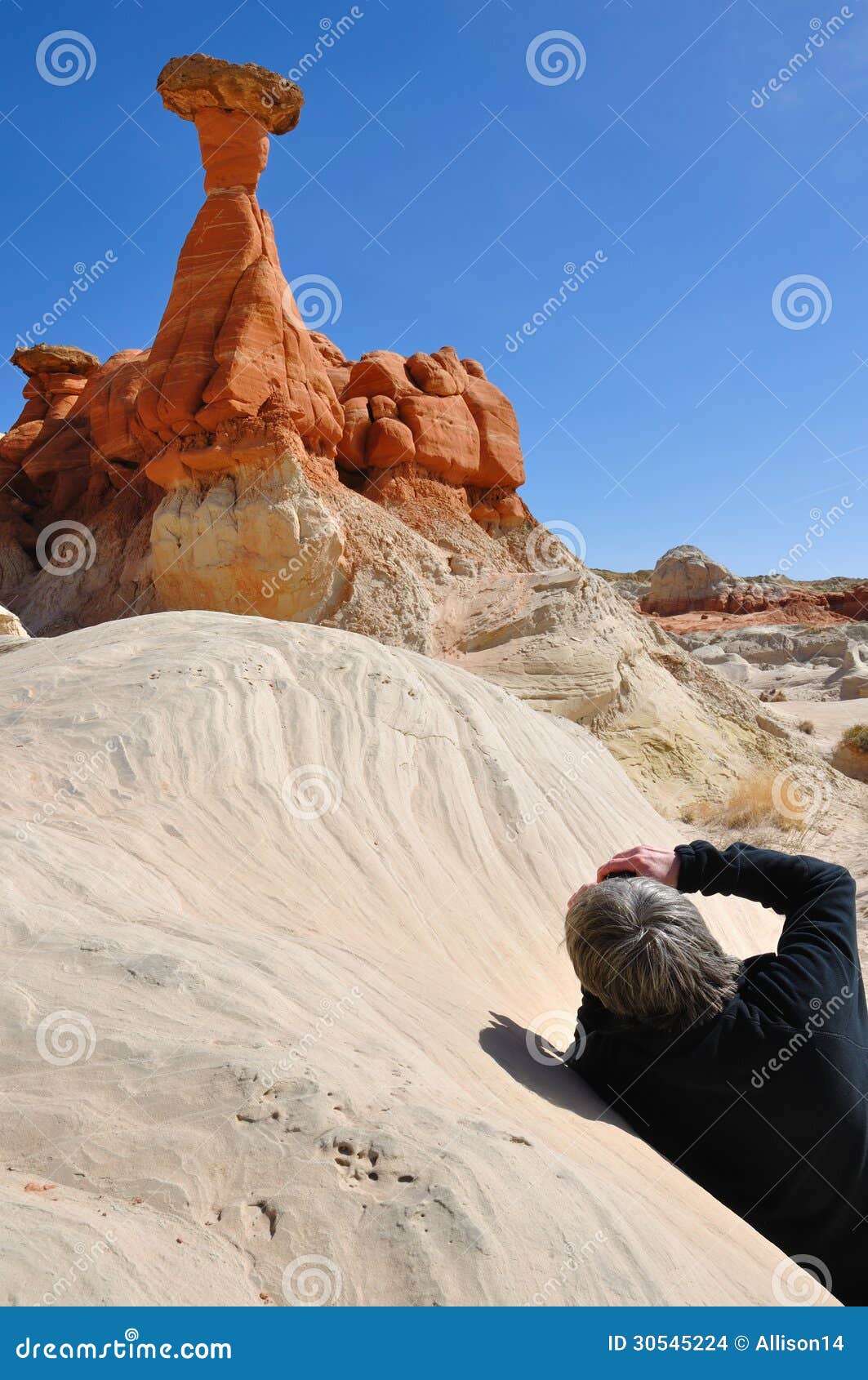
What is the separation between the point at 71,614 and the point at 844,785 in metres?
11.9

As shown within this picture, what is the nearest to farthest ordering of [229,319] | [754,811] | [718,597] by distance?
1. [754,811]
2. [229,319]
3. [718,597]

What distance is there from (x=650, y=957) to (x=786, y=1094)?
422 mm

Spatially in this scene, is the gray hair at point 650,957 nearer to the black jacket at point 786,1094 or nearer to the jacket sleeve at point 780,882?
the black jacket at point 786,1094

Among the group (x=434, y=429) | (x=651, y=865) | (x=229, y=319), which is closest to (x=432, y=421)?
(x=434, y=429)

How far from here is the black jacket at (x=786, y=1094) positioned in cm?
198

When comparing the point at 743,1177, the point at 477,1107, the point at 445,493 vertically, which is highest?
the point at 445,493

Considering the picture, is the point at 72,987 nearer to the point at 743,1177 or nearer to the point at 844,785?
the point at 743,1177

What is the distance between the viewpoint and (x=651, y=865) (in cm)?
244

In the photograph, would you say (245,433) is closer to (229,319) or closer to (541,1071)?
(229,319)

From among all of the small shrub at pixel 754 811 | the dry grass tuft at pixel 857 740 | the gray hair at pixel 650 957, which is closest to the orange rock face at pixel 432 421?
the dry grass tuft at pixel 857 740

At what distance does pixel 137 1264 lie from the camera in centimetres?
145

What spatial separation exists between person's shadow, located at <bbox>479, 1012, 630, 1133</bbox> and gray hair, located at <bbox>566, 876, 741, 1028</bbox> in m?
0.34

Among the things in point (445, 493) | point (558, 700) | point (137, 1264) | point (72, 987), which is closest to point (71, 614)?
point (445, 493)

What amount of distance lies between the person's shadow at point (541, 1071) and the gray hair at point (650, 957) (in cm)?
34
